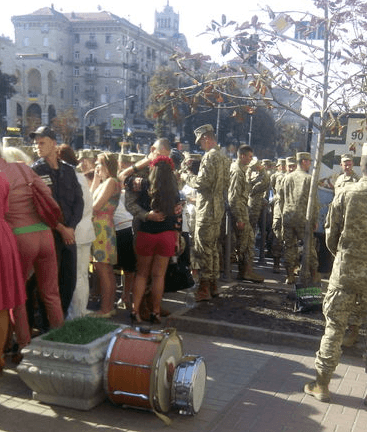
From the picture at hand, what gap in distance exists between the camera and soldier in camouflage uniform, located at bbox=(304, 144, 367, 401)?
15.6 ft

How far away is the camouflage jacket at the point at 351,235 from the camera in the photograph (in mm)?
4754

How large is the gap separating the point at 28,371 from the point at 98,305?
317 centimetres

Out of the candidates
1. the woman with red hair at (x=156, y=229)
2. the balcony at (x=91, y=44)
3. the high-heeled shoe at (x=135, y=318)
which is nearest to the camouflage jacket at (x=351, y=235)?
the woman with red hair at (x=156, y=229)

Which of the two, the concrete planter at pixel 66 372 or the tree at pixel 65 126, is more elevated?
the tree at pixel 65 126

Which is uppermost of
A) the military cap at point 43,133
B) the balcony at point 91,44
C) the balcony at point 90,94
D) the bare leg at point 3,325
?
the balcony at point 91,44

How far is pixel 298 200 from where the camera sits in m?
9.18

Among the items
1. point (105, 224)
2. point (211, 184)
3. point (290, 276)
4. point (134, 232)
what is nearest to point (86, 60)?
point (290, 276)

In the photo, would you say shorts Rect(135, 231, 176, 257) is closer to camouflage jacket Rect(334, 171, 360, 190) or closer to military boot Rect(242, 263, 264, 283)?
military boot Rect(242, 263, 264, 283)

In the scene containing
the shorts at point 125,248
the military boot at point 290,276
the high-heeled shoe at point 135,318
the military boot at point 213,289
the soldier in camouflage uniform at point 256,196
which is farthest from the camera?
the soldier in camouflage uniform at point 256,196

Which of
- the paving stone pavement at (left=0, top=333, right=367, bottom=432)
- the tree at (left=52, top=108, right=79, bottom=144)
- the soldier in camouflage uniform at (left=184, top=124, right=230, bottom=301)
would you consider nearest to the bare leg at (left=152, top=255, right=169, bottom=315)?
the paving stone pavement at (left=0, top=333, right=367, bottom=432)

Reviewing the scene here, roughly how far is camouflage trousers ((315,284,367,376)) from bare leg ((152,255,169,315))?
2.24 meters

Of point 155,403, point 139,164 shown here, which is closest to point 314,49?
point 139,164

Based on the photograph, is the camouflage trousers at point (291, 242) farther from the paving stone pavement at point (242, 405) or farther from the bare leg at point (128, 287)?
the paving stone pavement at point (242, 405)

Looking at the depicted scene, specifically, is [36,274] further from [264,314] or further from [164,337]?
[264,314]
